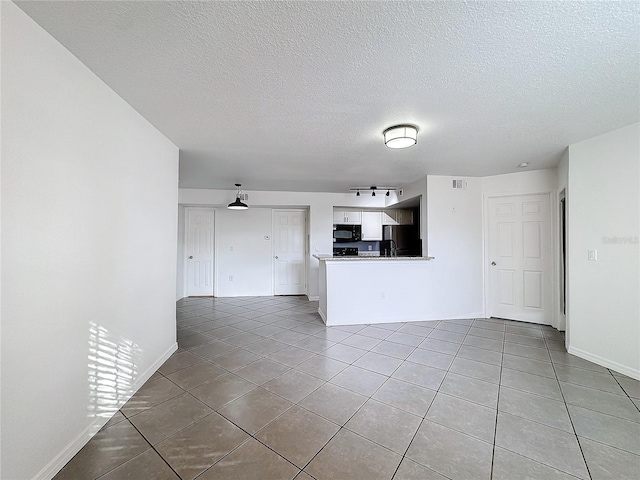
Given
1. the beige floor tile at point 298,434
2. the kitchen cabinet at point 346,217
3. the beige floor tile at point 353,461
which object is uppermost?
the kitchen cabinet at point 346,217

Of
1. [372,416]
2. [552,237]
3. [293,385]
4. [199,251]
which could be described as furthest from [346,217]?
[372,416]

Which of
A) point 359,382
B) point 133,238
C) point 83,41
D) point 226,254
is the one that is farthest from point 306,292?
point 83,41

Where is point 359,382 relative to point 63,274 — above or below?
below

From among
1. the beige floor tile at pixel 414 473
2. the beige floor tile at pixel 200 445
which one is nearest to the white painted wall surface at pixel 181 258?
the beige floor tile at pixel 200 445

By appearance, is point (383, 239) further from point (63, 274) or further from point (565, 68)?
point (63, 274)

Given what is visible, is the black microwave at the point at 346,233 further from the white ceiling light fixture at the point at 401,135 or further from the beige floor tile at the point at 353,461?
the beige floor tile at the point at 353,461

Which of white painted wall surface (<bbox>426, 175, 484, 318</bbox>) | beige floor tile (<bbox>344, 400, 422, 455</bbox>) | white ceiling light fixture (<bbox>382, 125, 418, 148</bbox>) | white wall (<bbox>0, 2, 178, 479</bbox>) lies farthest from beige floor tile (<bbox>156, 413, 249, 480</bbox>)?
white painted wall surface (<bbox>426, 175, 484, 318</bbox>)

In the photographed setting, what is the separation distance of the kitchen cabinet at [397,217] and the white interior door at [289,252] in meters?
1.97

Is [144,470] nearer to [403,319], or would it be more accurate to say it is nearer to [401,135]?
[401,135]

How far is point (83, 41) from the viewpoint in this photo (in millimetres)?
1372

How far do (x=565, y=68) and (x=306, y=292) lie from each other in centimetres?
532

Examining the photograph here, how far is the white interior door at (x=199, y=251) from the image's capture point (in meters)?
5.75

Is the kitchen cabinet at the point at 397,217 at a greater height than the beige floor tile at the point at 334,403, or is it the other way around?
the kitchen cabinet at the point at 397,217

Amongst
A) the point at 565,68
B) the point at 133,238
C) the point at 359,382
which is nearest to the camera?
the point at 565,68
